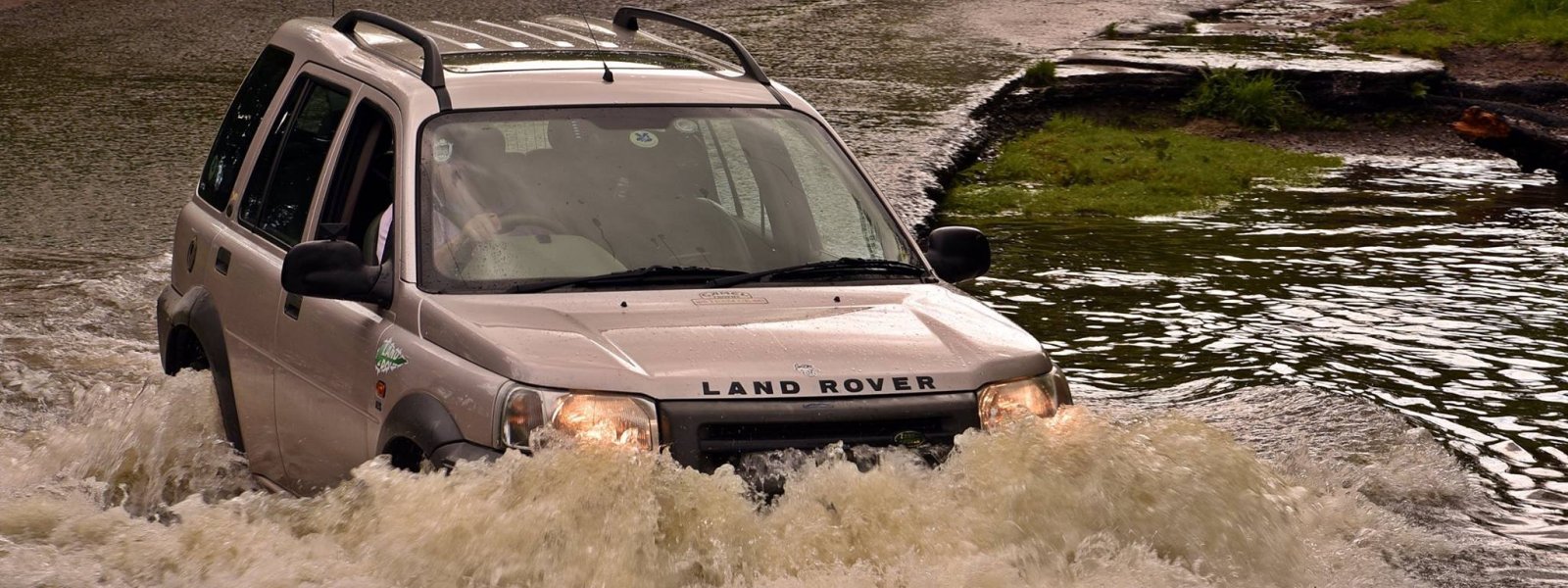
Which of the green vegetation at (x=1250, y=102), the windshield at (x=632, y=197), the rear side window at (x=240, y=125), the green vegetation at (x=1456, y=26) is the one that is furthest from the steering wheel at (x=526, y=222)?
the green vegetation at (x=1456, y=26)

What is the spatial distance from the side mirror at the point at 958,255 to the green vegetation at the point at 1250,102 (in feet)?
33.1

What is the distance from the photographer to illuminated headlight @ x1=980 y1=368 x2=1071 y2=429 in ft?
15.7

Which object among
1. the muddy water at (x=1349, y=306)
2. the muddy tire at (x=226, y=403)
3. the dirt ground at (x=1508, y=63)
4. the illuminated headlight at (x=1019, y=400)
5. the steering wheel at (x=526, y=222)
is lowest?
the dirt ground at (x=1508, y=63)

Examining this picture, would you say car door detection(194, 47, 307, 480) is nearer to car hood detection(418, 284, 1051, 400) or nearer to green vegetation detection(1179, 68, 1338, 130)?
car hood detection(418, 284, 1051, 400)

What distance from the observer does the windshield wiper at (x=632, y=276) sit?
510 cm

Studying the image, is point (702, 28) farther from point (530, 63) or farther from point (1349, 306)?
point (1349, 306)

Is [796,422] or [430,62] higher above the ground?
[430,62]

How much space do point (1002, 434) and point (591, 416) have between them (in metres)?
0.99

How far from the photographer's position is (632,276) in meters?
→ 5.17

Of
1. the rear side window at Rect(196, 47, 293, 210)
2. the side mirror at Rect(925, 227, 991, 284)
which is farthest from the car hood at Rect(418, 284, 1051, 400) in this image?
the rear side window at Rect(196, 47, 293, 210)

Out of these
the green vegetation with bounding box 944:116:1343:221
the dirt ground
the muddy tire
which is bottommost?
the green vegetation with bounding box 944:116:1343:221

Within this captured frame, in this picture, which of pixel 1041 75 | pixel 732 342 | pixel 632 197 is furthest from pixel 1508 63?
pixel 732 342

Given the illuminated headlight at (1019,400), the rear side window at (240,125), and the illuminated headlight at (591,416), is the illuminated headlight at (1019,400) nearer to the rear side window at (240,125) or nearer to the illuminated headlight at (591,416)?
the illuminated headlight at (591,416)

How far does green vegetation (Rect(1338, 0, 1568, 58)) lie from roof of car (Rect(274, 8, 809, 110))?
13.5 m
